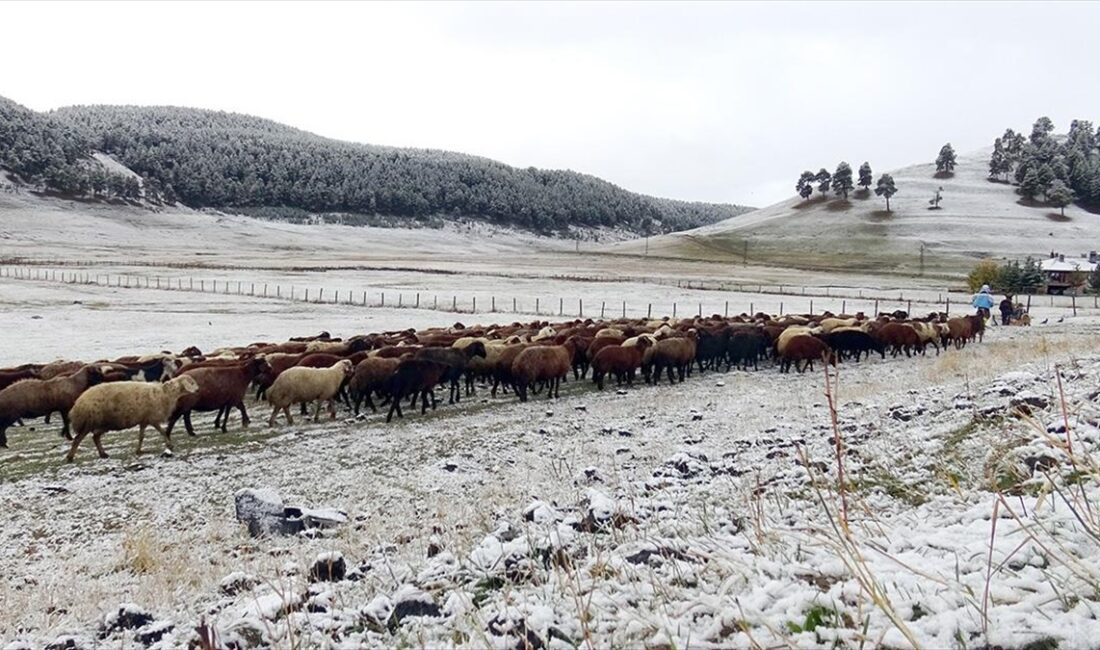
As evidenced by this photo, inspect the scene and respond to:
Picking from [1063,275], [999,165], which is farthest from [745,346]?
[999,165]

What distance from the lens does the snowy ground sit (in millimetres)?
3445

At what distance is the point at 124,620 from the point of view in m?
5.31

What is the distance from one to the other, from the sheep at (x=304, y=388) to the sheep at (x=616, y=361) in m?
6.16

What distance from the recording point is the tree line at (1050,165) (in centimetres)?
13112

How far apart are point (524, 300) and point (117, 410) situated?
1568 inches

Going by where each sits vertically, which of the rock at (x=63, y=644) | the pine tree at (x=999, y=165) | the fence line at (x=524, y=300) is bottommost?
the fence line at (x=524, y=300)

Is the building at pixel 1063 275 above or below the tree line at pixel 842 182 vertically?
below

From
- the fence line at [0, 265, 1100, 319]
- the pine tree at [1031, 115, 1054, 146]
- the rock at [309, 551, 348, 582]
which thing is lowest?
the fence line at [0, 265, 1100, 319]

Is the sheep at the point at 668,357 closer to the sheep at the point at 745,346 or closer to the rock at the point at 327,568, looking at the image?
the sheep at the point at 745,346

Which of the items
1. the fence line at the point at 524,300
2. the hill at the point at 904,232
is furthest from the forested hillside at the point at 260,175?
Result: the fence line at the point at 524,300

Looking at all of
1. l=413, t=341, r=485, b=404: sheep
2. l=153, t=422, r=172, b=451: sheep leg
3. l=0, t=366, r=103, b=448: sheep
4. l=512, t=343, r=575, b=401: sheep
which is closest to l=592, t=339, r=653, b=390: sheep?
l=512, t=343, r=575, b=401: sheep

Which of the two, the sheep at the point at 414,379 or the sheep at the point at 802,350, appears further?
the sheep at the point at 802,350

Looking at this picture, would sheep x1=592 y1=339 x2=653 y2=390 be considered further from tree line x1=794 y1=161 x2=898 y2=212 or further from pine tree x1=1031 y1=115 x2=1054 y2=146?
pine tree x1=1031 y1=115 x2=1054 y2=146

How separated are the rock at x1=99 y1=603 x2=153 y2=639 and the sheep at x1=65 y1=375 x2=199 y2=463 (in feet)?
24.2
